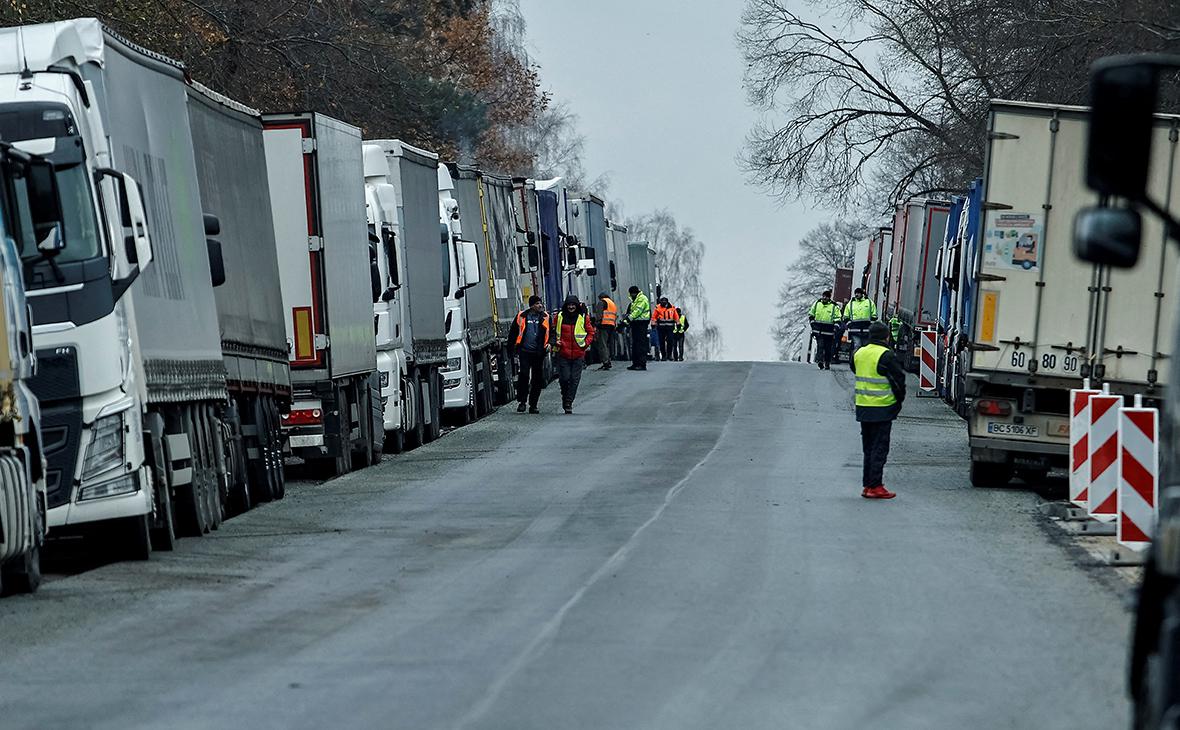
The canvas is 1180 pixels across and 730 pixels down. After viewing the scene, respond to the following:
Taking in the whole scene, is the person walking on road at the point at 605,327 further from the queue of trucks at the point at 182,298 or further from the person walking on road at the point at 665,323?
the queue of trucks at the point at 182,298

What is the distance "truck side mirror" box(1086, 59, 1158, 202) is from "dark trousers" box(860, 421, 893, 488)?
13327mm

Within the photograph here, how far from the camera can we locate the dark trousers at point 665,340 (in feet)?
206

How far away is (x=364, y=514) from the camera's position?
705 inches

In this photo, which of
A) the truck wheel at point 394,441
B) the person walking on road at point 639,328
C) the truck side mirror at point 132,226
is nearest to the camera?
the truck side mirror at point 132,226

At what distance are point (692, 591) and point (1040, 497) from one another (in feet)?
27.8

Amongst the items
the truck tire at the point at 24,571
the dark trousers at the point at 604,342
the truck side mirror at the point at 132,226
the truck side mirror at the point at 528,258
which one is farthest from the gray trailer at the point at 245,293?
the dark trousers at the point at 604,342

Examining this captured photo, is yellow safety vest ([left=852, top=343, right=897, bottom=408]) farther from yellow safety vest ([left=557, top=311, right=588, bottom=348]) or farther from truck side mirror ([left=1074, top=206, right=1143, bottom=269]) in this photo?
truck side mirror ([left=1074, top=206, right=1143, bottom=269])

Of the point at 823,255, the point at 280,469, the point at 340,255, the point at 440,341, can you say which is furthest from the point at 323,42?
the point at 823,255

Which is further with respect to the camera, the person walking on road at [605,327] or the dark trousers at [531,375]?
the person walking on road at [605,327]

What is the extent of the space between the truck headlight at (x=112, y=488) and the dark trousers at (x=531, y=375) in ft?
63.9

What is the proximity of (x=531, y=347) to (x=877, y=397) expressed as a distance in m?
14.7

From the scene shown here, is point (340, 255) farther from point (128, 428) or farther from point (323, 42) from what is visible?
point (323, 42)

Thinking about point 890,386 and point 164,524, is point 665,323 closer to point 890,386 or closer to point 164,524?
point 890,386

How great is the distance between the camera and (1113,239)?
5.62m
